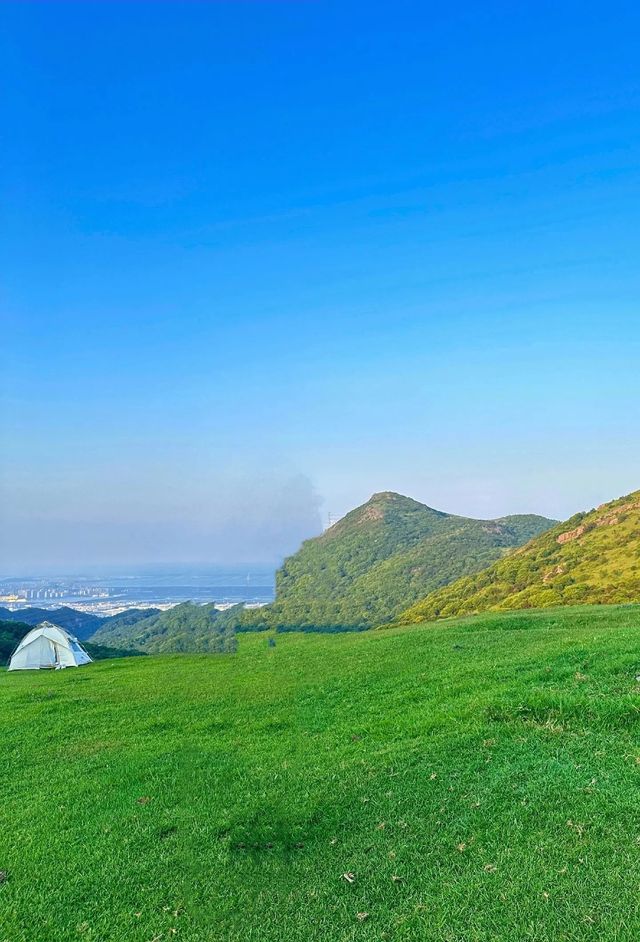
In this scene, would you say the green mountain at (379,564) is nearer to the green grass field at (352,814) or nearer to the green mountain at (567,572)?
the green mountain at (567,572)

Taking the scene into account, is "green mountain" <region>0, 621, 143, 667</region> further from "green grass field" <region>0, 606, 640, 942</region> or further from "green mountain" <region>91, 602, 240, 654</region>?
"green grass field" <region>0, 606, 640, 942</region>

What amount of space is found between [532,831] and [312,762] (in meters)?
4.30

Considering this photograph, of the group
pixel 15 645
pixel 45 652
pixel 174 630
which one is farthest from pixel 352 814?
pixel 174 630

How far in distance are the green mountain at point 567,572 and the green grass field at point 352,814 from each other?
99.7 feet

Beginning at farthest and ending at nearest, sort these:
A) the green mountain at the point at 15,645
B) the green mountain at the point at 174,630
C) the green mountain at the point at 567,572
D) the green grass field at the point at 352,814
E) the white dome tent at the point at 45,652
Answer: the green mountain at the point at 174,630
the green mountain at the point at 15,645
the green mountain at the point at 567,572
the white dome tent at the point at 45,652
the green grass field at the point at 352,814

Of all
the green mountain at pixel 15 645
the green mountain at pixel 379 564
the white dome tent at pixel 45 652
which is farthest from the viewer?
the green mountain at pixel 379 564

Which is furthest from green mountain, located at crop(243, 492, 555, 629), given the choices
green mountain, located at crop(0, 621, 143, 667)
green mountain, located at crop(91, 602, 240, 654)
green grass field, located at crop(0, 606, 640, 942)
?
green grass field, located at crop(0, 606, 640, 942)

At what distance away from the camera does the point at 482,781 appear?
820cm

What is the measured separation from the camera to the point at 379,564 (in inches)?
6117

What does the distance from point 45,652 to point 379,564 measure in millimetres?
122158

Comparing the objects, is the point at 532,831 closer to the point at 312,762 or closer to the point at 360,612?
the point at 312,762

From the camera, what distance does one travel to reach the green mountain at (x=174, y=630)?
75.1 metres

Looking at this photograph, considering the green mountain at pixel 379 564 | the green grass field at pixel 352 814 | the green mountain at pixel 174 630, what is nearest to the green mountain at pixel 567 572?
the green mountain at pixel 379 564

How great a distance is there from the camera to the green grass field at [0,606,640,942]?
5965 millimetres
